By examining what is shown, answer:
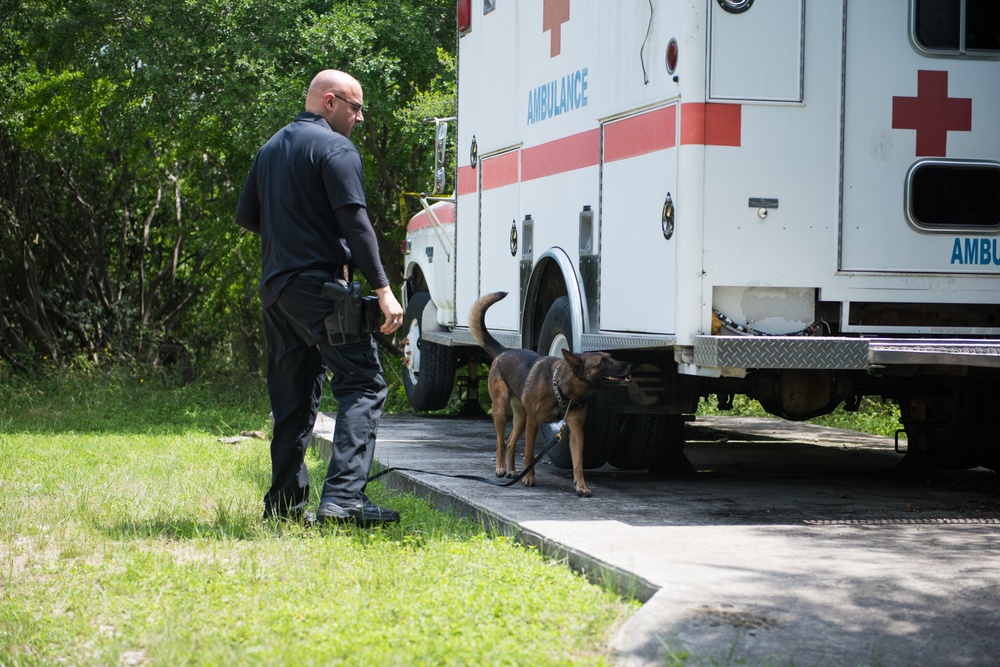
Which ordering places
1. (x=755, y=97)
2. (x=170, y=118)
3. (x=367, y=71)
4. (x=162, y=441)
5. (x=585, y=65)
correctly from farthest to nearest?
(x=170, y=118)
(x=367, y=71)
(x=162, y=441)
(x=585, y=65)
(x=755, y=97)

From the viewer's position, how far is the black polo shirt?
573cm

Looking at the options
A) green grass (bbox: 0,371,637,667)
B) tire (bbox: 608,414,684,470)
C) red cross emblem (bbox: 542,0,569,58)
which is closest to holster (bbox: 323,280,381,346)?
green grass (bbox: 0,371,637,667)

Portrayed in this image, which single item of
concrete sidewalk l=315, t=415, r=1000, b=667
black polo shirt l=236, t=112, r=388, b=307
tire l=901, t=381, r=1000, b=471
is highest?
black polo shirt l=236, t=112, r=388, b=307

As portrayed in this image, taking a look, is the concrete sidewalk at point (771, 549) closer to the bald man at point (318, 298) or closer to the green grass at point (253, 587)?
the green grass at point (253, 587)

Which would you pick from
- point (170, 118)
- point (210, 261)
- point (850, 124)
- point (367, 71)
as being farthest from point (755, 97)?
point (210, 261)

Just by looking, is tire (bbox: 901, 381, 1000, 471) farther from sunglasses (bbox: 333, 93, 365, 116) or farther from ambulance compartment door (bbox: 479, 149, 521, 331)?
sunglasses (bbox: 333, 93, 365, 116)

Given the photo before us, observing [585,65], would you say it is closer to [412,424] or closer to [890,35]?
[890,35]

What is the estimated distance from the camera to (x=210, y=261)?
20.5 metres

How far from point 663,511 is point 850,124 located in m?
2.15

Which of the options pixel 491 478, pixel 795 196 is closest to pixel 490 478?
pixel 491 478

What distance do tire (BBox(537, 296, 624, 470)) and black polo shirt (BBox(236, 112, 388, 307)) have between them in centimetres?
206

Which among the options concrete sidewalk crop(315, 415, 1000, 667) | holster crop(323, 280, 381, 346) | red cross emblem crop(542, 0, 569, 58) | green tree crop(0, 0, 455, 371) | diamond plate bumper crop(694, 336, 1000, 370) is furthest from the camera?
green tree crop(0, 0, 455, 371)

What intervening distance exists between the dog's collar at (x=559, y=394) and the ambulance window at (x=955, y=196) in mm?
2009

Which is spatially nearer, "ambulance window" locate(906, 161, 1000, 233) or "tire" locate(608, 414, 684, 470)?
"ambulance window" locate(906, 161, 1000, 233)
